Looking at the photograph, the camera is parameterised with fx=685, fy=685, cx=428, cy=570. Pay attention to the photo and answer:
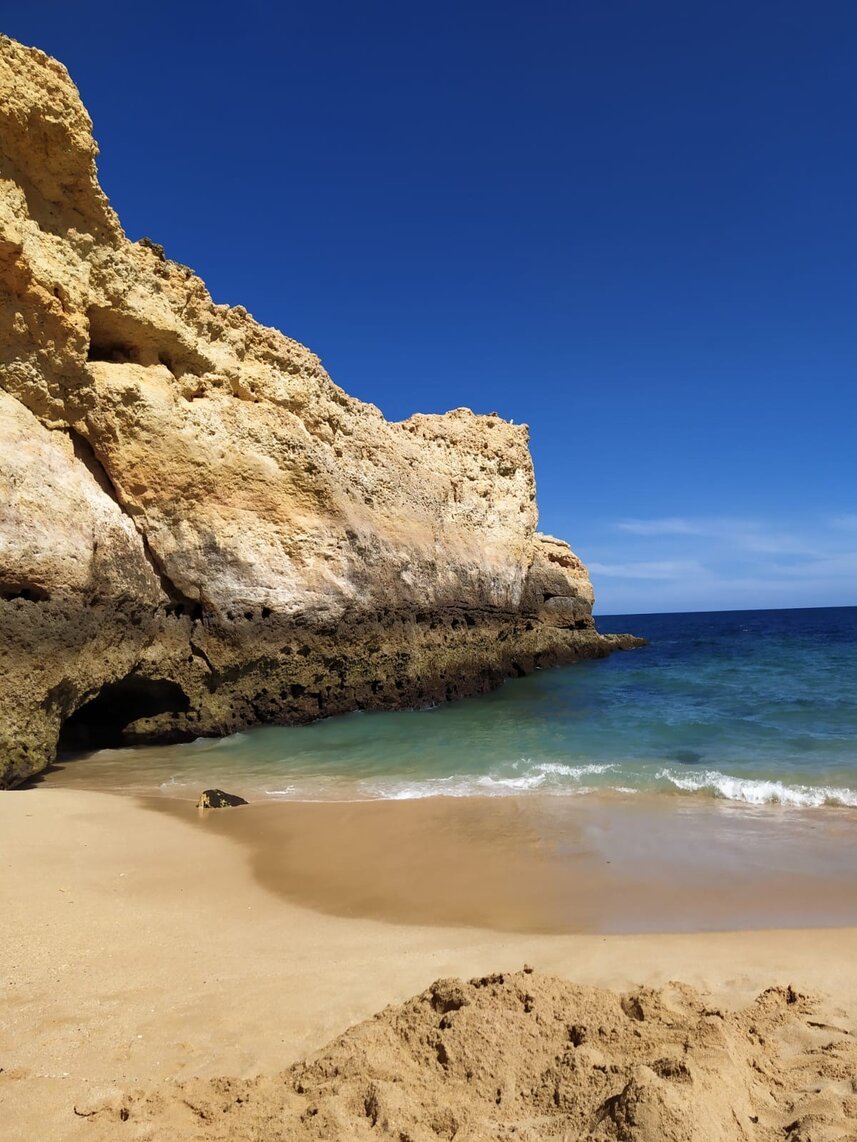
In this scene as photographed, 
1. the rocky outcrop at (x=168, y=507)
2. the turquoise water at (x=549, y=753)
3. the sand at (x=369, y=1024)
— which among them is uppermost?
the rocky outcrop at (x=168, y=507)

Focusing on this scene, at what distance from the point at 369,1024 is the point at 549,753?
8.36 metres

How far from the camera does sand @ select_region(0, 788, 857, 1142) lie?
2338 mm

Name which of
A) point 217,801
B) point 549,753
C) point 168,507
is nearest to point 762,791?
point 549,753

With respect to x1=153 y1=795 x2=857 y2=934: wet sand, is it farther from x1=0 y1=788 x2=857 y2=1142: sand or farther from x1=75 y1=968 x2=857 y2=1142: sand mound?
x1=75 y1=968 x2=857 y2=1142: sand mound

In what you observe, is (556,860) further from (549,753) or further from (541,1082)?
(549,753)

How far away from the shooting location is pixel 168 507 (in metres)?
12.9

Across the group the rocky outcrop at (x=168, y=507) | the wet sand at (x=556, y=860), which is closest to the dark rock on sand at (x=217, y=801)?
the wet sand at (x=556, y=860)

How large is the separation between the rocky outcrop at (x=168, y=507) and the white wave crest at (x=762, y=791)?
8.40m

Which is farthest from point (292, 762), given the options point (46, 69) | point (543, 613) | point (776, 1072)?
point (543, 613)

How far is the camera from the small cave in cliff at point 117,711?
12805mm

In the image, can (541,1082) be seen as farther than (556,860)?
No

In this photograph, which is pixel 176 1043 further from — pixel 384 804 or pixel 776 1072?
pixel 384 804

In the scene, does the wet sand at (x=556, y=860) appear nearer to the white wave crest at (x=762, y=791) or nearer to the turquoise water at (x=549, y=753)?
the white wave crest at (x=762, y=791)

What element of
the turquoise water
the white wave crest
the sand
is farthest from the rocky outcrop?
the white wave crest
